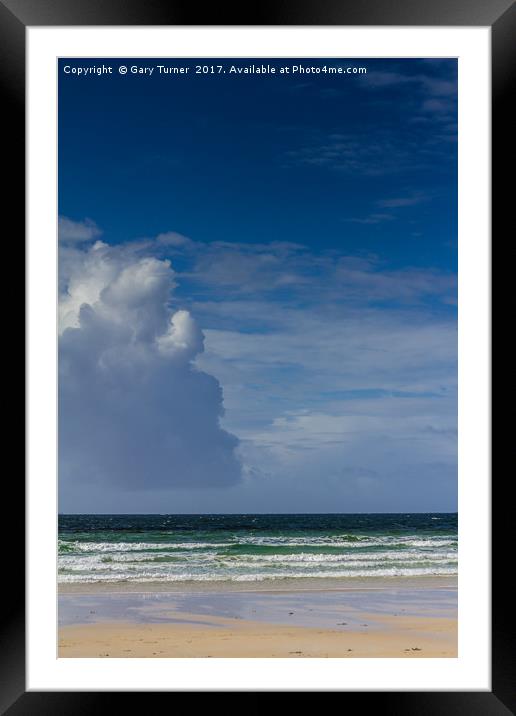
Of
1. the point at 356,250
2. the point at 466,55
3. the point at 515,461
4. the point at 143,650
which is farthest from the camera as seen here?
the point at 356,250

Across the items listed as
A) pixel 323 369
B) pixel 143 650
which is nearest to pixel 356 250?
pixel 323 369

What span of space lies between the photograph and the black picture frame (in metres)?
3.79

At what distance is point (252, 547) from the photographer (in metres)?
8.45

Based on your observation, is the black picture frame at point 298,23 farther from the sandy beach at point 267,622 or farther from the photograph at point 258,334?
the photograph at point 258,334

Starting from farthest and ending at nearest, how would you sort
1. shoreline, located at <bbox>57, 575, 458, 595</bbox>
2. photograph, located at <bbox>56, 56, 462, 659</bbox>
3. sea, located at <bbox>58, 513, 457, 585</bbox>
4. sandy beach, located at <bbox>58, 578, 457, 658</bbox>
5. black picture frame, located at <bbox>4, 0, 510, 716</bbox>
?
photograph, located at <bbox>56, 56, 462, 659</bbox> < sea, located at <bbox>58, 513, 457, 585</bbox> < shoreline, located at <bbox>57, 575, 458, 595</bbox> < sandy beach, located at <bbox>58, 578, 457, 658</bbox> < black picture frame, located at <bbox>4, 0, 510, 716</bbox>

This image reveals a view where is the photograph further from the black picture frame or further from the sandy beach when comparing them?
A: the black picture frame

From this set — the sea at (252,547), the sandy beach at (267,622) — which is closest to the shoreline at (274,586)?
the sandy beach at (267,622)

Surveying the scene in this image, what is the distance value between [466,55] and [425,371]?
860 cm

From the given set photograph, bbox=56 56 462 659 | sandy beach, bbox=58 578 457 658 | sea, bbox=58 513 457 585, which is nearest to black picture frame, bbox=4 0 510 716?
sandy beach, bbox=58 578 457 658

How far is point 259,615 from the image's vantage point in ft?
16.3

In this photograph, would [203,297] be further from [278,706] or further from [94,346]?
[278,706]

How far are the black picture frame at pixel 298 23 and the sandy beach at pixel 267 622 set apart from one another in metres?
2.26

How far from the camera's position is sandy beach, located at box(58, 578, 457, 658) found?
4141 millimetres

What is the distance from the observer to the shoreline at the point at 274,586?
19.7 feet
